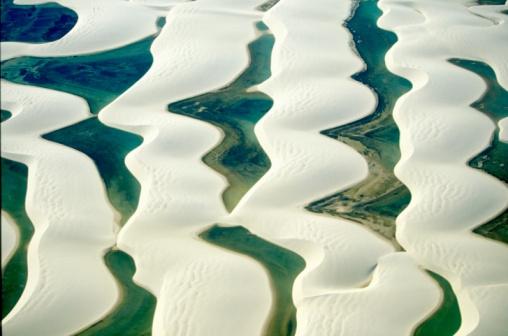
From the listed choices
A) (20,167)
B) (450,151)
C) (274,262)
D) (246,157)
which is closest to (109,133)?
(20,167)

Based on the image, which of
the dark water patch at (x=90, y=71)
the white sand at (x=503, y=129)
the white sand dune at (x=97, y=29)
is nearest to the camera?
the white sand at (x=503, y=129)

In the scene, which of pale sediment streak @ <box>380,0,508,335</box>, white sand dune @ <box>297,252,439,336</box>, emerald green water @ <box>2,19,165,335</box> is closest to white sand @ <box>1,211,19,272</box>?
emerald green water @ <box>2,19,165,335</box>

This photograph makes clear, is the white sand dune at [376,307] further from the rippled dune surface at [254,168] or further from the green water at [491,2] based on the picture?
the green water at [491,2]

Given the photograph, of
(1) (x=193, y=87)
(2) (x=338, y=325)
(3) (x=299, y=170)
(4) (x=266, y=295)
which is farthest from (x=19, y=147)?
(2) (x=338, y=325)

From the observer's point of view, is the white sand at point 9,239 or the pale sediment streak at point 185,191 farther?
the white sand at point 9,239

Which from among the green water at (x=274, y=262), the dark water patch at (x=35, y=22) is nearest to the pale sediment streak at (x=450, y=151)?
the green water at (x=274, y=262)

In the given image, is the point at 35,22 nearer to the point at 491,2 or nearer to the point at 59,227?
the point at 59,227

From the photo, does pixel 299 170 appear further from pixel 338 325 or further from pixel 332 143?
pixel 338 325

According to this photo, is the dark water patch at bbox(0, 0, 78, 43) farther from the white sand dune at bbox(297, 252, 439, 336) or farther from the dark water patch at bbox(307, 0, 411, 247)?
the white sand dune at bbox(297, 252, 439, 336)
